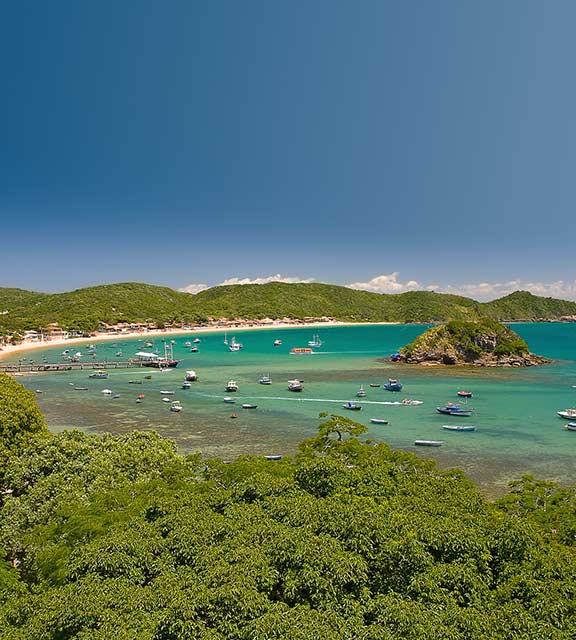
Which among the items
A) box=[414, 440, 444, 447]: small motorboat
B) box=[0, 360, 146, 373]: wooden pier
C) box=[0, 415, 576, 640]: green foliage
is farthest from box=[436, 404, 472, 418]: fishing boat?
box=[0, 360, 146, 373]: wooden pier

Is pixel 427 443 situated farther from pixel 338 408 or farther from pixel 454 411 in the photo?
pixel 338 408

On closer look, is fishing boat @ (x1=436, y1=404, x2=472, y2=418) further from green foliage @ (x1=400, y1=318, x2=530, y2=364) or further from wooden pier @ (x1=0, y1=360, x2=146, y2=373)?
wooden pier @ (x1=0, y1=360, x2=146, y2=373)

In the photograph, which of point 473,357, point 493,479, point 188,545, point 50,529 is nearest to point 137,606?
point 188,545

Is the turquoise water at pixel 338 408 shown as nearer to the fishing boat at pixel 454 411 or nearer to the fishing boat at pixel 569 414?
the fishing boat at pixel 569 414

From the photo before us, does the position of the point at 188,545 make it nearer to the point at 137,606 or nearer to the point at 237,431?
the point at 137,606

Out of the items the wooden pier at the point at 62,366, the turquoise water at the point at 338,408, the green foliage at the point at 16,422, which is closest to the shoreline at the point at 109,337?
the wooden pier at the point at 62,366
